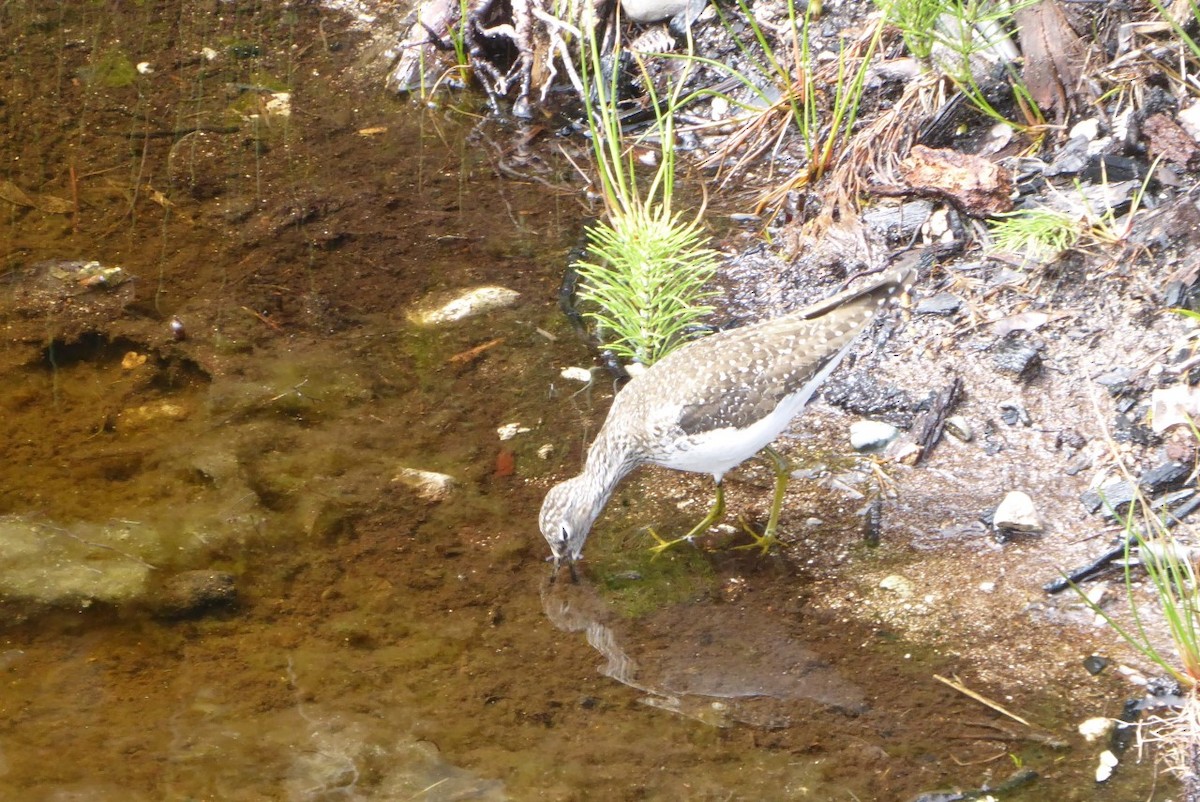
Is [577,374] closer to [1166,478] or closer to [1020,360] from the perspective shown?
[1020,360]

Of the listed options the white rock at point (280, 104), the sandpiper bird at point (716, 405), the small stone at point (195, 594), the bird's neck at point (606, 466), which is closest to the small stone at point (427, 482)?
the sandpiper bird at point (716, 405)

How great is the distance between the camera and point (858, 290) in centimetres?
515

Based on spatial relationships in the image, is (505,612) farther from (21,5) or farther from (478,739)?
(21,5)

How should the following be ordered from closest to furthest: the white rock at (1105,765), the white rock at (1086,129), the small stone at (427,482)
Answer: the white rock at (1105,765) < the small stone at (427,482) < the white rock at (1086,129)

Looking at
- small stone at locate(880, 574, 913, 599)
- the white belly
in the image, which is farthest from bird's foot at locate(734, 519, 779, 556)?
small stone at locate(880, 574, 913, 599)

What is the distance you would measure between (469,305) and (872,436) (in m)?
2.20

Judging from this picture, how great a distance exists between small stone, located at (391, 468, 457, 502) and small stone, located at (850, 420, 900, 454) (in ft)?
6.11

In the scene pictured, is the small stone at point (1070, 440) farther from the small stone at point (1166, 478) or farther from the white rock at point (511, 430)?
the white rock at point (511, 430)

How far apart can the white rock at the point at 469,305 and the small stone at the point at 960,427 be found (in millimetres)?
2330

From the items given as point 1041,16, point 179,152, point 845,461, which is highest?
point 1041,16

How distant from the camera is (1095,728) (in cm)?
404

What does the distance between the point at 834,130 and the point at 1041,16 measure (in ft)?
4.11

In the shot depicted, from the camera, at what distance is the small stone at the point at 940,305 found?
19.3ft

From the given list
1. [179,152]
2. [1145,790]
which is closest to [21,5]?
[179,152]
